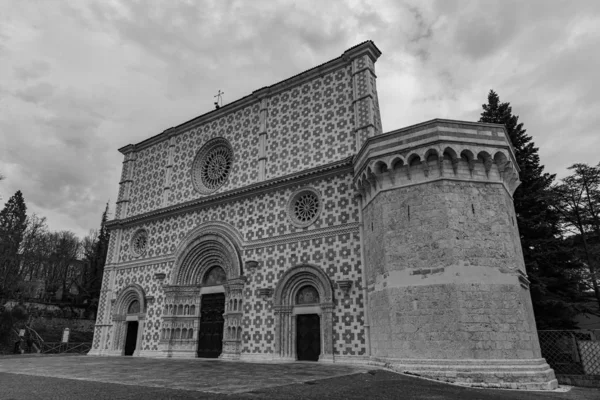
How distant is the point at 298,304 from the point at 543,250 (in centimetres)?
1122

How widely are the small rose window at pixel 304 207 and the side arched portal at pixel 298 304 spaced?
1.99 meters

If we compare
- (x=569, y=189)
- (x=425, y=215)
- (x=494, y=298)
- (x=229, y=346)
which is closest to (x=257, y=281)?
(x=229, y=346)

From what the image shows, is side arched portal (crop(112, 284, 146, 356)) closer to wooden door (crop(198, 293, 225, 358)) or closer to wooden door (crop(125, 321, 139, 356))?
wooden door (crop(125, 321, 139, 356))

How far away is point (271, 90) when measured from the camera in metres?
19.3

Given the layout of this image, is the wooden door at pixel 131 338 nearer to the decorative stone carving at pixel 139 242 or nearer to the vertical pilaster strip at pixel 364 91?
the decorative stone carving at pixel 139 242

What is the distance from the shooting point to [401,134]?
12.2 meters

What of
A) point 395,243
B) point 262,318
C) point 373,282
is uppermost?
point 395,243

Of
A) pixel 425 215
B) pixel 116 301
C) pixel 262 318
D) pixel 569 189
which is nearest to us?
pixel 425 215

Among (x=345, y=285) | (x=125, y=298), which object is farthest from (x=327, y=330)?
(x=125, y=298)

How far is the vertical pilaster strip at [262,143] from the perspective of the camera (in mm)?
18344

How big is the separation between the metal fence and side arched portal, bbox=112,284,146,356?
61.1 feet

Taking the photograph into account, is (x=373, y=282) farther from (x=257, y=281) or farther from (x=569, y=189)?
(x=569, y=189)

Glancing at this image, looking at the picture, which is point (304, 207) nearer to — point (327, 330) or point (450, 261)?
point (327, 330)

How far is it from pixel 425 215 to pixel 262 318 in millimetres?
→ 8359
